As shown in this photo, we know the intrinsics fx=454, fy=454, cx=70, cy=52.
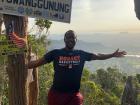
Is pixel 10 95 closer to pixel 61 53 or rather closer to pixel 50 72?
pixel 61 53

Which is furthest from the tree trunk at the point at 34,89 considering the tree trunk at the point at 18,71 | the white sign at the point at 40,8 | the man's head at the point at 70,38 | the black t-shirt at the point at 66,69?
the man's head at the point at 70,38

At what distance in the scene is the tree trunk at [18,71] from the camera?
7793 millimetres

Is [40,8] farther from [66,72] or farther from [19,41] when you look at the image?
[66,72]

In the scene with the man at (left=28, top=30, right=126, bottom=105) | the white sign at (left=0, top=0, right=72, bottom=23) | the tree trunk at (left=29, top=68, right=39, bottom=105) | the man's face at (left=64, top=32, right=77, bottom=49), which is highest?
the white sign at (left=0, top=0, right=72, bottom=23)

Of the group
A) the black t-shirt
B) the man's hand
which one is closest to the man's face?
the black t-shirt

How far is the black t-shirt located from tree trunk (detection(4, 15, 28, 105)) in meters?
1.32

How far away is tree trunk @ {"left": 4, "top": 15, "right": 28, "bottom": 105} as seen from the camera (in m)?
7.79

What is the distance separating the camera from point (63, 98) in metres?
6.64

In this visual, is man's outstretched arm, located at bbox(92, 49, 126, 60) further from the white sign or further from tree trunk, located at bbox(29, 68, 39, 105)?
tree trunk, located at bbox(29, 68, 39, 105)

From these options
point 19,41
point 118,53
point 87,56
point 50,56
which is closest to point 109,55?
point 118,53

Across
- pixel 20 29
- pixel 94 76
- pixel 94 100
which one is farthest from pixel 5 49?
pixel 94 76

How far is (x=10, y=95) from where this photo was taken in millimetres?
8188

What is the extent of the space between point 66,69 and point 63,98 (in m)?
0.43

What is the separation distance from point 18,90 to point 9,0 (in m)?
1.93
